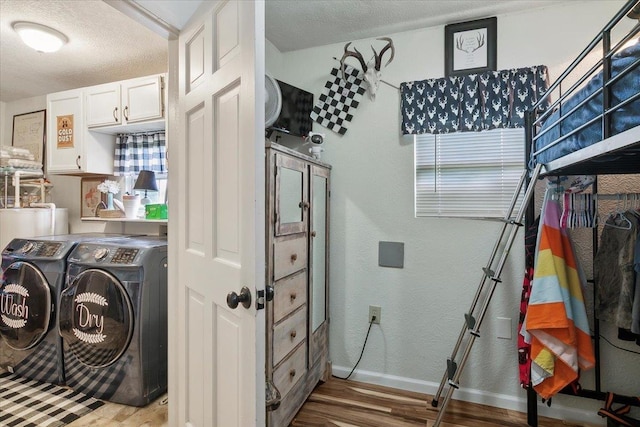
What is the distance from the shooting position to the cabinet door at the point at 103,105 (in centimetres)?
255

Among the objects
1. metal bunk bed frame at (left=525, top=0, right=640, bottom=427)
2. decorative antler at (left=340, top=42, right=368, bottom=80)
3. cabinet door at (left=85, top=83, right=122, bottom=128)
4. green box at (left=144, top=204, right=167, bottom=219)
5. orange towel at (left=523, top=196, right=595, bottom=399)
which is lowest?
orange towel at (left=523, top=196, right=595, bottom=399)

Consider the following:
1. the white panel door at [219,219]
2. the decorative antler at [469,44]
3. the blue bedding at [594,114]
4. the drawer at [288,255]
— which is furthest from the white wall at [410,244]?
the white panel door at [219,219]

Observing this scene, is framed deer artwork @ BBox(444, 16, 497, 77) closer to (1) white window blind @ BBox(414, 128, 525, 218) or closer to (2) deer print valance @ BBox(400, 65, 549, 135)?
(2) deer print valance @ BBox(400, 65, 549, 135)

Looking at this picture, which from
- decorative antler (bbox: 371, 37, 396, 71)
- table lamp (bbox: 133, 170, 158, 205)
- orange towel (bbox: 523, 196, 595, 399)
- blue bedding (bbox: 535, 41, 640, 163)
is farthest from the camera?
table lamp (bbox: 133, 170, 158, 205)

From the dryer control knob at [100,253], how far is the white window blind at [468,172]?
2038 mm

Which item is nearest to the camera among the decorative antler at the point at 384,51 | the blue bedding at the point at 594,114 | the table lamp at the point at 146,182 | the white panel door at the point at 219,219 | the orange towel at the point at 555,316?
the blue bedding at the point at 594,114

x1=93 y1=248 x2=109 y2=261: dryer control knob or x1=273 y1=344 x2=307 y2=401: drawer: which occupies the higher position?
x1=93 y1=248 x2=109 y2=261: dryer control knob

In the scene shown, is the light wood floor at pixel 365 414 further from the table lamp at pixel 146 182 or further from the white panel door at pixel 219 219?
the table lamp at pixel 146 182

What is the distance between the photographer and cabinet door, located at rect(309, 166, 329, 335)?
2.01 meters

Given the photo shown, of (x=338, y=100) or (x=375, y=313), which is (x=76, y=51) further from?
(x=375, y=313)

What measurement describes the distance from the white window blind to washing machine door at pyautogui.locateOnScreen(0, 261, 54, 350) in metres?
2.56

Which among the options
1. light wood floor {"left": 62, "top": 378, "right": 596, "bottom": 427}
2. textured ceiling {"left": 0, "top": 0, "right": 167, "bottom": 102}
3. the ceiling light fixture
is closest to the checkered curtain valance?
textured ceiling {"left": 0, "top": 0, "right": 167, "bottom": 102}

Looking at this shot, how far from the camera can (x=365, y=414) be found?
74.7 inches

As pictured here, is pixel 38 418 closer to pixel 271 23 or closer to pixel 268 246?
pixel 268 246
